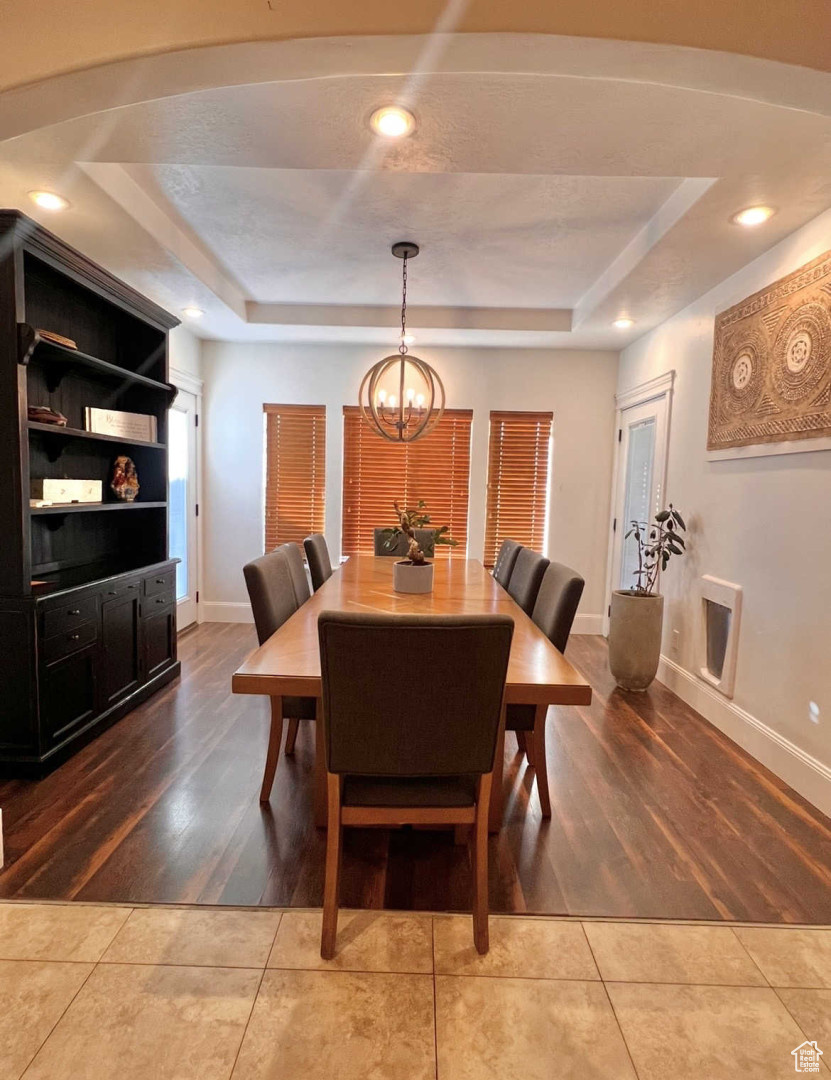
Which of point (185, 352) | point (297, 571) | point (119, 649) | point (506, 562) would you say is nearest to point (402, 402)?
point (297, 571)

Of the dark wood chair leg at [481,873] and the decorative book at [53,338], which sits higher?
the decorative book at [53,338]

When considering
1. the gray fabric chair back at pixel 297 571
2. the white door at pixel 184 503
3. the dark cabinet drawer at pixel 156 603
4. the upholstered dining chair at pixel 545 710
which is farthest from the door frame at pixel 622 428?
the white door at pixel 184 503

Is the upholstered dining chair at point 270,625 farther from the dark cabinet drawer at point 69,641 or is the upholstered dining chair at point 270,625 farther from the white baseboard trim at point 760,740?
the white baseboard trim at point 760,740

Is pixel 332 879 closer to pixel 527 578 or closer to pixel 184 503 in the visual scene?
Answer: pixel 527 578

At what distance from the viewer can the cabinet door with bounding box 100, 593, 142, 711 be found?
2.91m

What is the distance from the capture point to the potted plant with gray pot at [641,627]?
11.7 ft

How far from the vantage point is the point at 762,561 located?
2.84m

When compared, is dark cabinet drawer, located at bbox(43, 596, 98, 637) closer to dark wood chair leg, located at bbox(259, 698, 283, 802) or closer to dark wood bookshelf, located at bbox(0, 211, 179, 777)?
dark wood bookshelf, located at bbox(0, 211, 179, 777)

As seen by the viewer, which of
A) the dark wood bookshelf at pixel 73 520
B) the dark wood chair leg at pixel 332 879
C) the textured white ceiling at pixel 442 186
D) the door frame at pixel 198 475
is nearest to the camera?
the dark wood chair leg at pixel 332 879

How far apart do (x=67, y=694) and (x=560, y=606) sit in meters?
2.32

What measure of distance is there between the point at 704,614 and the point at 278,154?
10.7 ft

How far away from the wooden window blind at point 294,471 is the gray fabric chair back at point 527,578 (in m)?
2.47

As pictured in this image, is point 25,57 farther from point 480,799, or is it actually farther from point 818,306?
point 818,306

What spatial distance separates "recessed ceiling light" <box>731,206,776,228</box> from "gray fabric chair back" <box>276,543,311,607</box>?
258 cm
